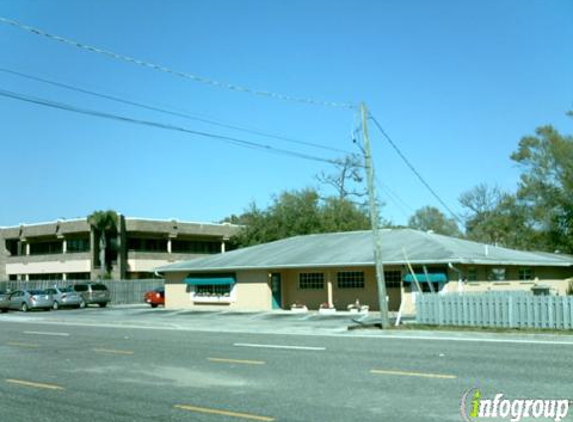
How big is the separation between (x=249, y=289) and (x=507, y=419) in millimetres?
30994

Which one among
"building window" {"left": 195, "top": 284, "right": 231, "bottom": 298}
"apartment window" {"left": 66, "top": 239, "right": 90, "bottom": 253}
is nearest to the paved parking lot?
"building window" {"left": 195, "top": 284, "right": 231, "bottom": 298}

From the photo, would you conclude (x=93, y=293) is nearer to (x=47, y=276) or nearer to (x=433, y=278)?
(x=47, y=276)

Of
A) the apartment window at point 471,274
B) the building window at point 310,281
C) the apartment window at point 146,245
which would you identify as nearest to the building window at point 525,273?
the apartment window at point 471,274

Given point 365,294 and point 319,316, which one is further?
point 365,294

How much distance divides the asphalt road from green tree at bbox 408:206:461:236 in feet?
231

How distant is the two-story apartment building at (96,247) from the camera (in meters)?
63.8

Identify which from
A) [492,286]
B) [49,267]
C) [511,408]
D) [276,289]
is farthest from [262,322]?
[49,267]

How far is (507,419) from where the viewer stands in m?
8.50

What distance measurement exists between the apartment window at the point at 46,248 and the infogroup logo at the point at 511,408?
63.8 m

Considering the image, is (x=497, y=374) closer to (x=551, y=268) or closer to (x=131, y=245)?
(x=551, y=268)

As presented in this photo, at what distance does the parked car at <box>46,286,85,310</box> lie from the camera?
46.8 meters

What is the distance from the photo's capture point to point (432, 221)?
90.1m

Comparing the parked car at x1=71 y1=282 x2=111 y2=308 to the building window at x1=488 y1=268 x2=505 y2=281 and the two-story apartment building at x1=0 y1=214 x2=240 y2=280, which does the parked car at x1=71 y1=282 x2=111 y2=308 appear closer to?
the two-story apartment building at x1=0 y1=214 x2=240 y2=280

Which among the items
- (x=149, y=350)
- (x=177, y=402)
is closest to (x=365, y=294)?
Result: (x=149, y=350)
